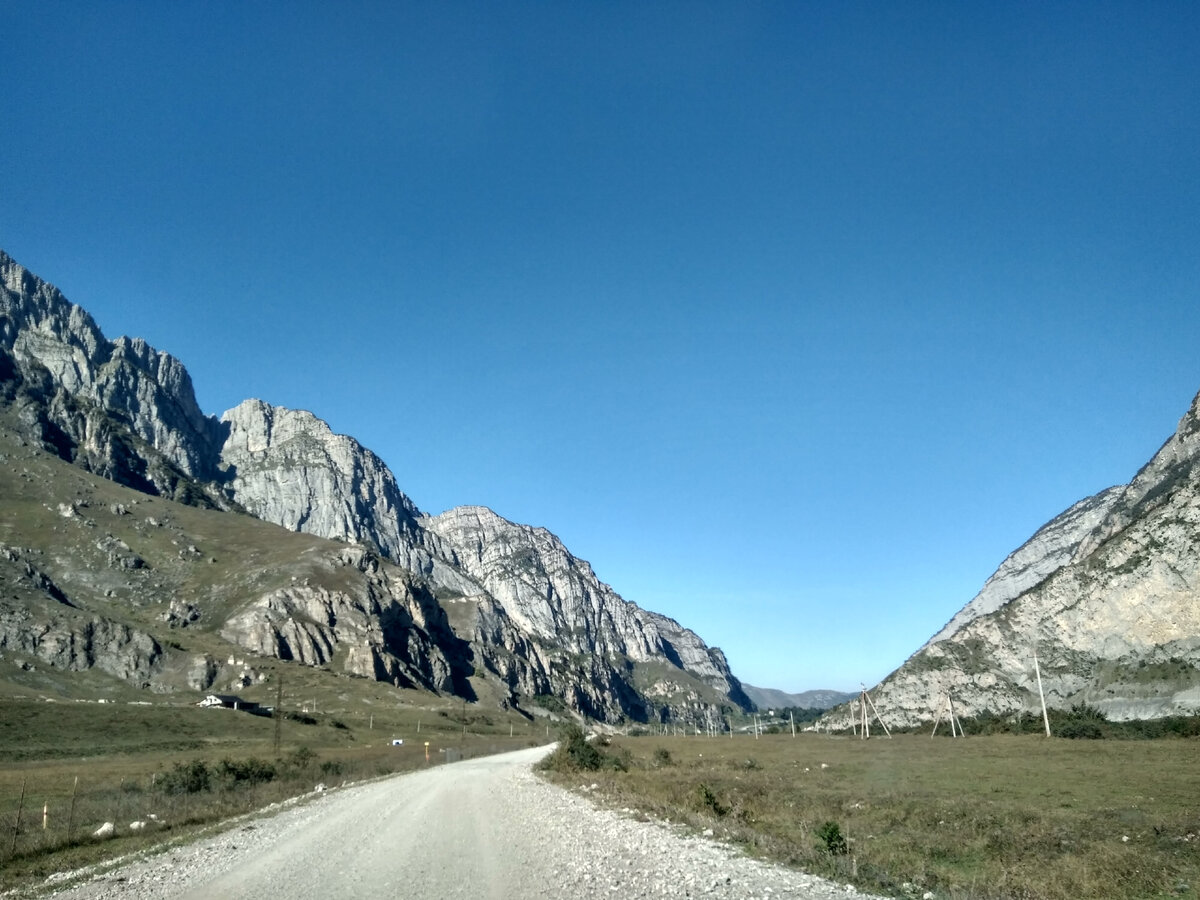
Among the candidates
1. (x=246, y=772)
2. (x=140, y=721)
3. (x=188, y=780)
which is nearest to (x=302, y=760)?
(x=246, y=772)

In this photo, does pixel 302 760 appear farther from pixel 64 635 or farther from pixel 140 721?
pixel 64 635

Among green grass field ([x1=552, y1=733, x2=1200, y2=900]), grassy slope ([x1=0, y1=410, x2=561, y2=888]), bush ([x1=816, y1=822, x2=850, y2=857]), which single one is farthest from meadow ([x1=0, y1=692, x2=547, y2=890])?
bush ([x1=816, y1=822, x2=850, y2=857])

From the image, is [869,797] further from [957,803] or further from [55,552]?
[55,552]

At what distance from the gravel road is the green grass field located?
1645 mm

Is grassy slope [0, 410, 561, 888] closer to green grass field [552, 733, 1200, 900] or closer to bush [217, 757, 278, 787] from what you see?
bush [217, 757, 278, 787]

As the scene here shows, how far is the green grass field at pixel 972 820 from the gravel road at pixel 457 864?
5.40 feet

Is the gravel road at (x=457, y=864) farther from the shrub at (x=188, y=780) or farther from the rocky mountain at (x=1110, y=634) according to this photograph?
the rocky mountain at (x=1110, y=634)

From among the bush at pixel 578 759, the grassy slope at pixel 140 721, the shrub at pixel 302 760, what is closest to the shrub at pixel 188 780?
the grassy slope at pixel 140 721

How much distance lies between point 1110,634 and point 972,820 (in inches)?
3945

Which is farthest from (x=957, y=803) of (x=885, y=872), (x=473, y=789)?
(x=473, y=789)

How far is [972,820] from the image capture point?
814 inches

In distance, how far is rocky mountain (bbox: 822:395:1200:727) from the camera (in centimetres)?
8819

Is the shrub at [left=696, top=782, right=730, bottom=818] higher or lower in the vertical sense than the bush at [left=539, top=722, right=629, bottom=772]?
higher

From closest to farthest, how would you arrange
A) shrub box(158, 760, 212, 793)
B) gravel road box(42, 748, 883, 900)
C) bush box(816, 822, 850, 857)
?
gravel road box(42, 748, 883, 900) → bush box(816, 822, 850, 857) → shrub box(158, 760, 212, 793)
